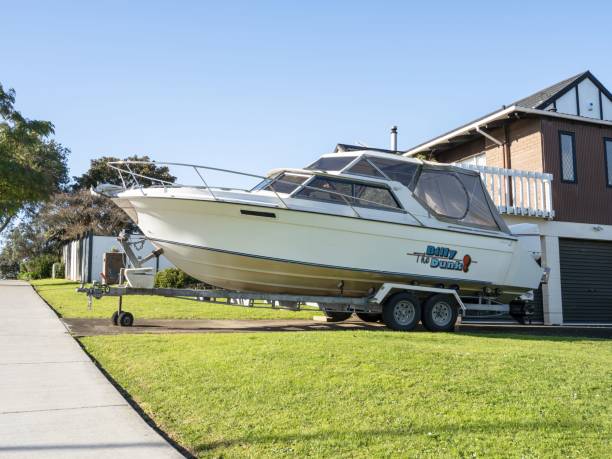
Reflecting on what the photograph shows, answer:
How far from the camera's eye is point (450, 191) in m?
11.1

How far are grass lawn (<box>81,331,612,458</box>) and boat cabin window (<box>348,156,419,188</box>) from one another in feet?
12.5

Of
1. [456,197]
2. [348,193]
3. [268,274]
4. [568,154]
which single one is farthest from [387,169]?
[568,154]

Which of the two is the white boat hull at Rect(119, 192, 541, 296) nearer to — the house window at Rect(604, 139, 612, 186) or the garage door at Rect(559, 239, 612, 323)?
the garage door at Rect(559, 239, 612, 323)

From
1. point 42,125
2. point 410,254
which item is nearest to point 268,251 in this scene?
point 410,254

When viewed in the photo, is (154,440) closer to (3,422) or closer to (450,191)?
(3,422)

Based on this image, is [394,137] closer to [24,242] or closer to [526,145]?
[526,145]

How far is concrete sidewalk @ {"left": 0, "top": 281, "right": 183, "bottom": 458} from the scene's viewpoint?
152 inches

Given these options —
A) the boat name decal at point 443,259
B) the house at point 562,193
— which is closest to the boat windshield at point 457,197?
the boat name decal at point 443,259

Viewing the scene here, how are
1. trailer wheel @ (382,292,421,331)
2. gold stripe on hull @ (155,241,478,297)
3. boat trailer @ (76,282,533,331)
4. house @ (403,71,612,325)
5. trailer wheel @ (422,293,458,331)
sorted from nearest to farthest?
gold stripe on hull @ (155,241,478,297) < boat trailer @ (76,282,533,331) < trailer wheel @ (382,292,421,331) < trailer wheel @ (422,293,458,331) < house @ (403,71,612,325)

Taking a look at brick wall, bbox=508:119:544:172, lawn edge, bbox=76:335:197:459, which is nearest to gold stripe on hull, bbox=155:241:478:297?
lawn edge, bbox=76:335:197:459

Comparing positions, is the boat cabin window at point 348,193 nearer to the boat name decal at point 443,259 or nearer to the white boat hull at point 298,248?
the white boat hull at point 298,248

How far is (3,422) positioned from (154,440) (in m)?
1.34

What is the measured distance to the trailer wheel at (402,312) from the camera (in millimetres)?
10273

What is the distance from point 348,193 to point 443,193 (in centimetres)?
217
